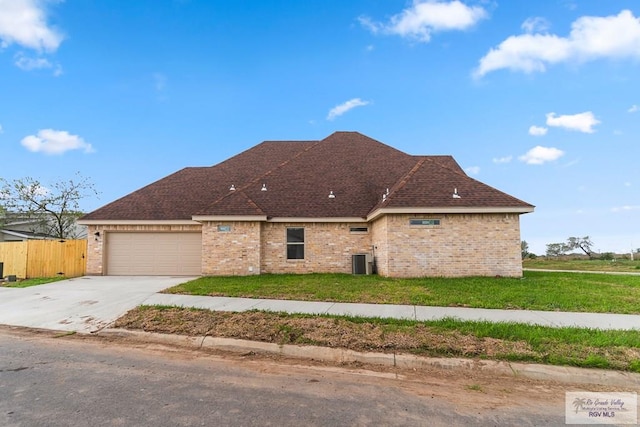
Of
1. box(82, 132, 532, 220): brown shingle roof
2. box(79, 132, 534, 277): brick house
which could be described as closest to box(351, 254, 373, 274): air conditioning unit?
box(79, 132, 534, 277): brick house

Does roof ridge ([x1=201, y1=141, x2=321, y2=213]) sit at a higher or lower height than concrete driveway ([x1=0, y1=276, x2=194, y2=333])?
higher

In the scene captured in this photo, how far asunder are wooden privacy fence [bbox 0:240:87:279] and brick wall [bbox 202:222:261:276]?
21.4ft

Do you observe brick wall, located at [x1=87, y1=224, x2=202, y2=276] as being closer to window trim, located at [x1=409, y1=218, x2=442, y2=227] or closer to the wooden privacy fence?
the wooden privacy fence

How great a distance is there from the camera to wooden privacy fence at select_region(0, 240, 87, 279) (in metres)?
16.6

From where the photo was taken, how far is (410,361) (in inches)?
212

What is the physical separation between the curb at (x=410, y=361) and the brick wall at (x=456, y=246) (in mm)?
8531

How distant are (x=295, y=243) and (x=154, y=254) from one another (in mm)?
6881

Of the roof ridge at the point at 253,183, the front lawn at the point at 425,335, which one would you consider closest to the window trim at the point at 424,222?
the roof ridge at the point at 253,183

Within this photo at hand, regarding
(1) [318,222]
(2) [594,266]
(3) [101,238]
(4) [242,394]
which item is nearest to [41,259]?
(3) [101,238]

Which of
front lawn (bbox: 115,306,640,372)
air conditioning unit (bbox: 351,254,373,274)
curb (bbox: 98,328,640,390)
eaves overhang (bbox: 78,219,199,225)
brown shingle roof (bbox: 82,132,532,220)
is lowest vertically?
curb (bbox: 98,328,640,390)

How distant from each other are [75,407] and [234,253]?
38.7 feet

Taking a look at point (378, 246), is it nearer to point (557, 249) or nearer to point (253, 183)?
point (253, 183)

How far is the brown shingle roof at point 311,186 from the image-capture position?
47.5ft

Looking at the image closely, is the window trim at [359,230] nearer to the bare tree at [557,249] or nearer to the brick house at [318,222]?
the brick house at [318,222]
